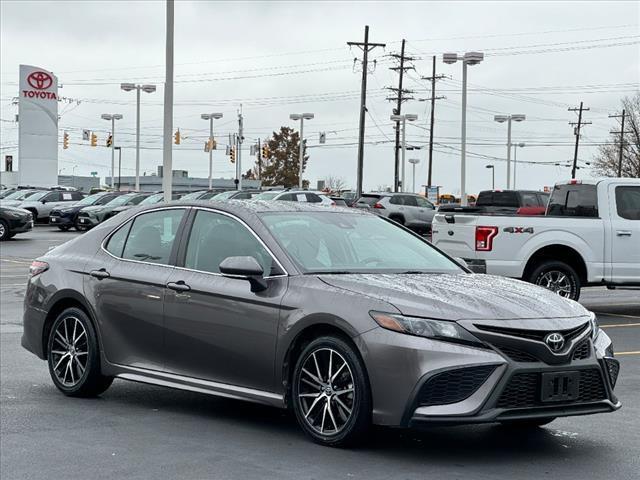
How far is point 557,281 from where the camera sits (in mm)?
15062

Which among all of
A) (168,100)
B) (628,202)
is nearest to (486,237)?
(628,202)

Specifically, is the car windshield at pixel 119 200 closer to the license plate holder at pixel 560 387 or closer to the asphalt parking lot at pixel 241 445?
the asphalt parking lot at pixel 241 445

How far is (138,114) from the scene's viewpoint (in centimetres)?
6291

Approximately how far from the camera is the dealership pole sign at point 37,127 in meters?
73.3

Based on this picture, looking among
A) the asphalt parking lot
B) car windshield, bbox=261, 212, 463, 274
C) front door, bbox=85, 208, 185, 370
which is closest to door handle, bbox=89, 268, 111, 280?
front door, bbox=85, 208, 185, 370

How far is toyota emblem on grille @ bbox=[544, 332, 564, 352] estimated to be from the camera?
611 cm

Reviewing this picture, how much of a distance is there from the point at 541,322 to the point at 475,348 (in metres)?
0.48

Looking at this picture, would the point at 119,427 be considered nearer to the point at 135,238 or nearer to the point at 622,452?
the point at 135,238

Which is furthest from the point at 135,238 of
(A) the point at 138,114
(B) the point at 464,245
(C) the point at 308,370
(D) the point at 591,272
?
(A) the point at 138,114

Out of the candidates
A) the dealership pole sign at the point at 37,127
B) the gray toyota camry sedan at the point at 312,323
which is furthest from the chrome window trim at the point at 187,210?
the dealership pole sign at the point at 37,127

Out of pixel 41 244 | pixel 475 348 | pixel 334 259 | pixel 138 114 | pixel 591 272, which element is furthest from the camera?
pixel 138 114

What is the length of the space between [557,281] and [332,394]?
30.4ft

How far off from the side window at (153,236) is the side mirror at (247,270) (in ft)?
3.27

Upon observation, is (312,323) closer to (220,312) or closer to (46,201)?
(220,312)
